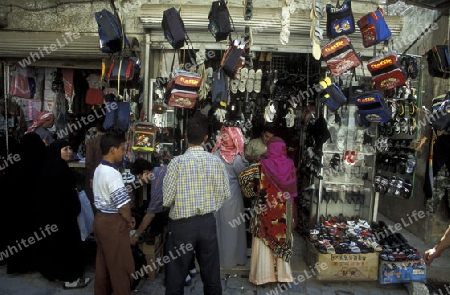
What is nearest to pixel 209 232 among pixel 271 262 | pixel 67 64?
pixel 271 262

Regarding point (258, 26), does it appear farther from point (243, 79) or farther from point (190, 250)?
point (190, 250)

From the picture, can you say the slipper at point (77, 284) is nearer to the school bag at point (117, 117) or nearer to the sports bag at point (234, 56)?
the school bag at point (117, 117)

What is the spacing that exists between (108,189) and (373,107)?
3446 mm

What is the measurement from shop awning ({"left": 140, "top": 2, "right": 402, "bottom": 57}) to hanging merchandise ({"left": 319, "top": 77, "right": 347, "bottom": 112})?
0.72m

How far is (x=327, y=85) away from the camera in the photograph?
4344 mm

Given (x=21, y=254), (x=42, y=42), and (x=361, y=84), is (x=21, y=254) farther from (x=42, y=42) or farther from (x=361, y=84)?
(x=361, y=84)

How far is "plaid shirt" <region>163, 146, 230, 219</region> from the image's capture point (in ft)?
9.32

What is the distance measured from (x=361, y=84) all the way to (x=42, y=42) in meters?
4.94

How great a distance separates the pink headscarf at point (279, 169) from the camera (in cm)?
380

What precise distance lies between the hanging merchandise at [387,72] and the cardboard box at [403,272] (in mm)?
2272

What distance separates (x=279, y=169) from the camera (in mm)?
3803

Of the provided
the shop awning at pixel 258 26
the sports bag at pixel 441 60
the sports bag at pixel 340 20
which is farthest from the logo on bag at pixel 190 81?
the sports bag at pixel 441 60

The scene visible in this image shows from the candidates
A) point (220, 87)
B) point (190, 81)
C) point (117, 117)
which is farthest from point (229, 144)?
point (117, 117)

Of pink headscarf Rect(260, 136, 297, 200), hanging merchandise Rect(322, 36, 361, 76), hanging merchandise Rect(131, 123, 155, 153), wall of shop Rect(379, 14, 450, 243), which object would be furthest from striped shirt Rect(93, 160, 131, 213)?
wall of shop Rect(379, 14, 450, 243)
